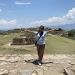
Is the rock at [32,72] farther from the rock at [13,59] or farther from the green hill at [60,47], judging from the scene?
the green hill at [60,47]

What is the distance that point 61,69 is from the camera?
784cm

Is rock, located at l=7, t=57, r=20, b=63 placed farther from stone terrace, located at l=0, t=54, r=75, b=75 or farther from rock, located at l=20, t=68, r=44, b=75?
rock, located at l=20, t=68, r=44, b=75

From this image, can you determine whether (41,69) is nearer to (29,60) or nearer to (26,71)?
(26,71)

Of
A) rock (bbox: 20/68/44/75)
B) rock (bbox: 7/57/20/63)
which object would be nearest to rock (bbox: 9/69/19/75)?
rock (bbox: 20/68/44/75)

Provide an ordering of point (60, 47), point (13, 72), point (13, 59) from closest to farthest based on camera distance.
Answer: point (13, 72) → point (13, 59) → point (60, 47)

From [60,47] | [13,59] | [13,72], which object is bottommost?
[60,47]

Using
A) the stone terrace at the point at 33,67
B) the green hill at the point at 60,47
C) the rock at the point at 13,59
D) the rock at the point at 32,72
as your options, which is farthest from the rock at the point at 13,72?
the green hill at the point at 60,47

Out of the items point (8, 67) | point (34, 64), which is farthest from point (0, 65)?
point (34, 64)

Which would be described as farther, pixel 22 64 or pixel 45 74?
pixel 22 64

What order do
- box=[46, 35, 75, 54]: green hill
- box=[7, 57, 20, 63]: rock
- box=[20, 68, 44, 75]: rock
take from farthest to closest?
box=[46, 35, 75, 54]: green hill < box=[7, 57, 20, 63]: rock < box=[20, 68, 44, 75]: rock

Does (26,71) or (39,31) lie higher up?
(39,31)

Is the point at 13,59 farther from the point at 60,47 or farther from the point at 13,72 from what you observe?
the point at 60,47

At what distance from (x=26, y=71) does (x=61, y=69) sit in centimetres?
130

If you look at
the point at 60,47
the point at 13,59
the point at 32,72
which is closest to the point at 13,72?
the point at 32,72
